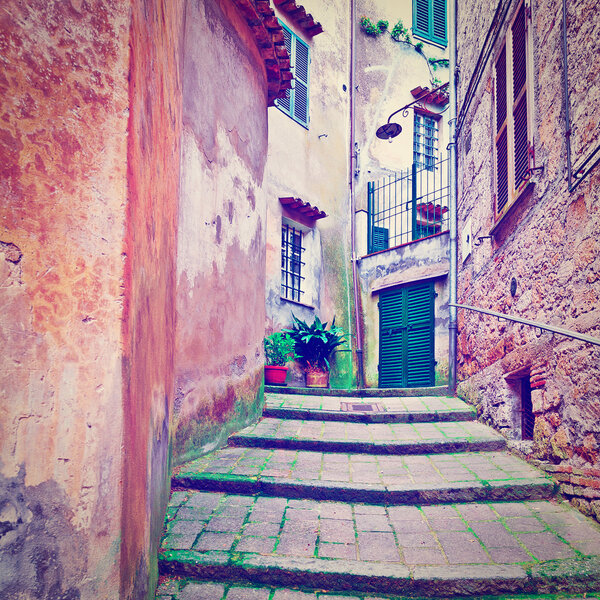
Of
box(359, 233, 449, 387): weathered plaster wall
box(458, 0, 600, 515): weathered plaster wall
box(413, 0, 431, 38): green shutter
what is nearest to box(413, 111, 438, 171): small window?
box(413, 0, 431, 38): green shutter

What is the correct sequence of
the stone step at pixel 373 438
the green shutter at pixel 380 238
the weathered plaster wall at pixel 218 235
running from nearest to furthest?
the weathered plaster wall at pixel 218 235, the stone step at pixel 373 438, the green shutter at pixel 380 238

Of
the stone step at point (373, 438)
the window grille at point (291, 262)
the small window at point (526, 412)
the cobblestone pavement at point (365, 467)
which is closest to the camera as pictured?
the cobblestone pavement at point (365, 467)

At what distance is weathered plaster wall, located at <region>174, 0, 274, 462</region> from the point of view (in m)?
4.01

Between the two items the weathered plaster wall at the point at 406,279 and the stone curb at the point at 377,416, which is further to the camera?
the weathered plaster wall at the point at 406,279

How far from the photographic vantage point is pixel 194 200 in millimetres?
4141

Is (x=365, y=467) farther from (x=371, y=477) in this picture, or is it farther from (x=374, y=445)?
(x=374, y=445)

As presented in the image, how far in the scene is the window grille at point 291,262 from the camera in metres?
9.30

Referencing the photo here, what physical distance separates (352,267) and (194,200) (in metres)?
6.78

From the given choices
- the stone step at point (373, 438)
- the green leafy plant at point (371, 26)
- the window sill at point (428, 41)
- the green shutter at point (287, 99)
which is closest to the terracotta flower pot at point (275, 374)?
the stone step at point (373, 438)

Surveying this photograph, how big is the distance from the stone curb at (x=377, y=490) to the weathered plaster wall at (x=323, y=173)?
4.95m

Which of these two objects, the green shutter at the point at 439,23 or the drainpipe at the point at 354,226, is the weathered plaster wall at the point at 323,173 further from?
the green shutter at the point at 439,23

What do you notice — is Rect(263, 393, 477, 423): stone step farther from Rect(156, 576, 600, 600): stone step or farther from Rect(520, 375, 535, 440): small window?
Rect(156, 576, 600, 600): stone step

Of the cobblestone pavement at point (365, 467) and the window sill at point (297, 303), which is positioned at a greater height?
the window sill at point (297, 303)

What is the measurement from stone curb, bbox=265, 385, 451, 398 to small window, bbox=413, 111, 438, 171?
7.23 meters
